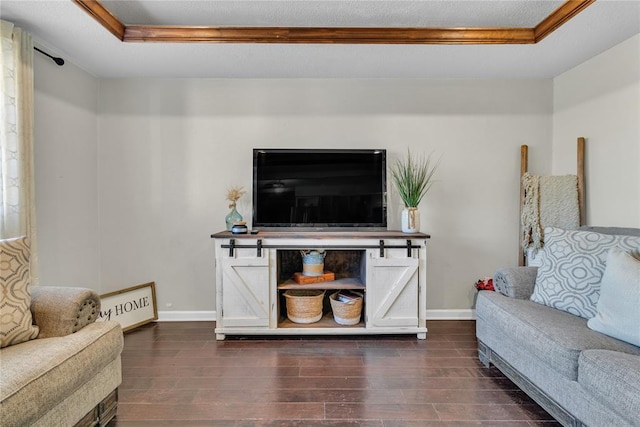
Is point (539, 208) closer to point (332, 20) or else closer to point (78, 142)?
point (332, 20)

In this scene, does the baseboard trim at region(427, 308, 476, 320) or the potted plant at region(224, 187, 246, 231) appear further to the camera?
the baseboard trim at region(427, 308, 476, 320)

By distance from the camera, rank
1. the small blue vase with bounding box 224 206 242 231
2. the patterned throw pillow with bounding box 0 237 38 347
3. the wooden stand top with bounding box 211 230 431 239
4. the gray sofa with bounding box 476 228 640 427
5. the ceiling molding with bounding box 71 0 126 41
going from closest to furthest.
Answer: the gray sofa with bounding box 476 228 640 427, the patterned throw pillow with bounding box 0 237 38 347, the ceiling molding with bounding box 71 0 126 41, the wooden stand top with bounding box 211 230 431 239, the small blue vase with bounding box 224 206 242 231

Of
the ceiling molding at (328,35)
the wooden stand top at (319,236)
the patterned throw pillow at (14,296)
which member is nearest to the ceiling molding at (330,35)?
the ceiling molding at (328,35)

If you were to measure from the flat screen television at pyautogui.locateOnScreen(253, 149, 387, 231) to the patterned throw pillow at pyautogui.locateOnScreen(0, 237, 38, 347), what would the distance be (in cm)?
158

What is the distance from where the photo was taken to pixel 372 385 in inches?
78.2

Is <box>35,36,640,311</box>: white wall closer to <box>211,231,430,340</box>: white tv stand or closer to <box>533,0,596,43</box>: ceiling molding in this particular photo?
<box>211,231,430,340</box>: white tv stand

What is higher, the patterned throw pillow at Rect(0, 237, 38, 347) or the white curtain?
the white curtain

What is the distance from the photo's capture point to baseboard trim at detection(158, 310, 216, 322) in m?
3.07

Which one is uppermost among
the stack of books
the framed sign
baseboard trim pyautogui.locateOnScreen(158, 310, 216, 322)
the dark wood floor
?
the stack of books

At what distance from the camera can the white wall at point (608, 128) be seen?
7.61 feet

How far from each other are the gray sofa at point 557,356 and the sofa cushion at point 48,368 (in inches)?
81.6

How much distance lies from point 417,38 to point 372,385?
2.33 m

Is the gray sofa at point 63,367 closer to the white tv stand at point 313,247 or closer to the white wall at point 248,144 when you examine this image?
the white tv stand at point 313,247

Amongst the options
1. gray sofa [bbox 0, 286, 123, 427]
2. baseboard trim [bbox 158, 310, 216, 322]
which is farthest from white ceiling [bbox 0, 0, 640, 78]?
baseboard trim [bbox 158, 310, 216, 322]
